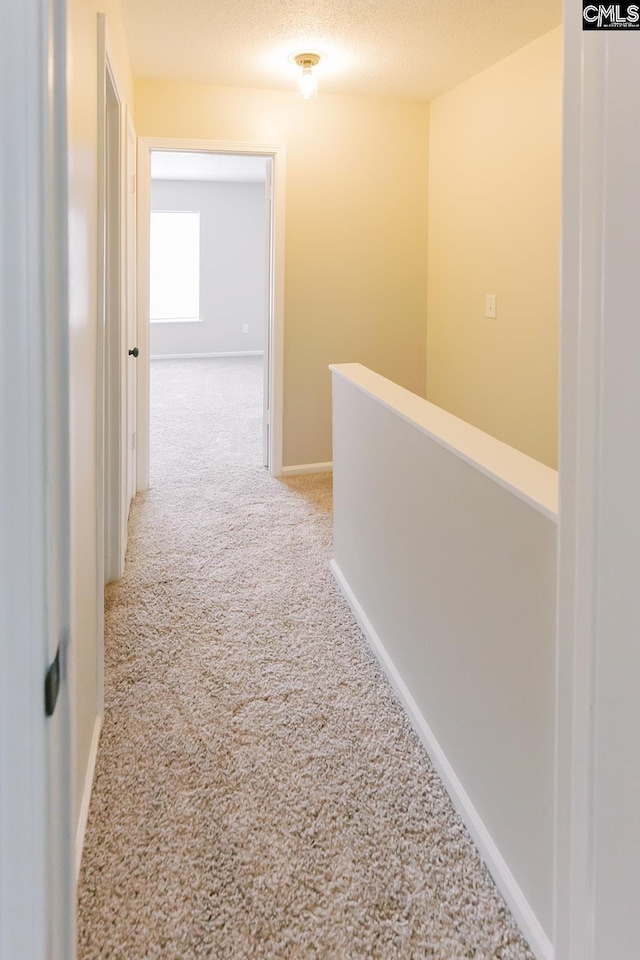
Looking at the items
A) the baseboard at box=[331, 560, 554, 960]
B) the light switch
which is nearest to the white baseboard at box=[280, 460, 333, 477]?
the light switch

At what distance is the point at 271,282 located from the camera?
4.61 meters

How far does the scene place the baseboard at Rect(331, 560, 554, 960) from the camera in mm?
1389

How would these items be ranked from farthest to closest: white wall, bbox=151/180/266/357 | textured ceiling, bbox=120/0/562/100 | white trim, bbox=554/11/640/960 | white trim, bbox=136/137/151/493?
white wall, bbox=151/180/266/357 < white trim, bbox=136/137/151/493 < textured ceiling, bbox=120/0/562/100 < white trim, bbox=554/11/640/960

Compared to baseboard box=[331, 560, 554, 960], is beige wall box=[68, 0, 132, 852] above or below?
above

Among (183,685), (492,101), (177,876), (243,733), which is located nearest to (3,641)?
(177,876)

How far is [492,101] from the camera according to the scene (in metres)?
3.85

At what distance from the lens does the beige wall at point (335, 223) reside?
14.2 ft

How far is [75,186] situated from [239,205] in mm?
8945

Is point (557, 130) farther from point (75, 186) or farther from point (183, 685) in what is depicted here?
point (183, 685)

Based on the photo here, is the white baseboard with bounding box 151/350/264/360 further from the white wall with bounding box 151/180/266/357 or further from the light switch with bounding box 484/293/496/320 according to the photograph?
the light switch with bounding box 484/293/496/320

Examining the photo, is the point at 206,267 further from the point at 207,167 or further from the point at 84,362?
the point at 84,362

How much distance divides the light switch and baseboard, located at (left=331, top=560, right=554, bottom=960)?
7.11 ft

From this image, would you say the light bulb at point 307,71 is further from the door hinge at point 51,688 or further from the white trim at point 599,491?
the door hinge at point 51,688

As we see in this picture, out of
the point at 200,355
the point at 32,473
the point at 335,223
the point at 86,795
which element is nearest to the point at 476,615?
the point at 86,795
